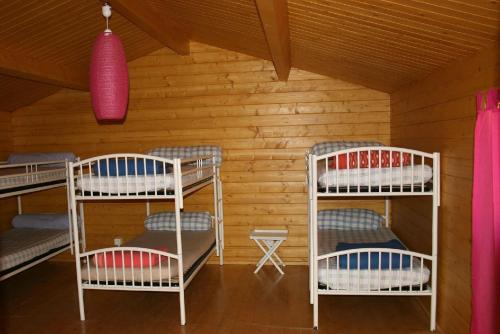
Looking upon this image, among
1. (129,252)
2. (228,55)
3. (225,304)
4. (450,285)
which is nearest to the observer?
(450,285)

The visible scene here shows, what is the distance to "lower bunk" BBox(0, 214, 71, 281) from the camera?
3.70m

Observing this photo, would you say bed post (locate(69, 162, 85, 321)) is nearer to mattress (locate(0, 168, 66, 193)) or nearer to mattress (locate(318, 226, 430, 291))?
mattress (locate(0, 168, 66, 193))

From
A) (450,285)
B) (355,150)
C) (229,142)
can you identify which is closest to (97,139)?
(229,142)

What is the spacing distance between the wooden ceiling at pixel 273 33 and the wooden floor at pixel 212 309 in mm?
2085

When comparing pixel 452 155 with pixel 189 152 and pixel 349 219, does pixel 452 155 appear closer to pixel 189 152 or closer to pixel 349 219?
pixel 349 219

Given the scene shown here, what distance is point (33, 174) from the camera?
3994mm

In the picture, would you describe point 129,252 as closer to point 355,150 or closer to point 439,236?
point 355,150

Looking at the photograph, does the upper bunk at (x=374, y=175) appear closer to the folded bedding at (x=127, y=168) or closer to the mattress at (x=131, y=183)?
the mattress at (x=131, y=183)

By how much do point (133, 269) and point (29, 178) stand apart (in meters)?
1.64

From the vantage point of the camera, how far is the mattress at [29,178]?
364 cm

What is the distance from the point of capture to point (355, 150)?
293cm

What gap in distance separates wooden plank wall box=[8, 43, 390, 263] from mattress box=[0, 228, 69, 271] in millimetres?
765

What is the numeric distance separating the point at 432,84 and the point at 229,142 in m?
2.40

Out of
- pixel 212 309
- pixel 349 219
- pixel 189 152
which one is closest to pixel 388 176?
pixel 349 219
